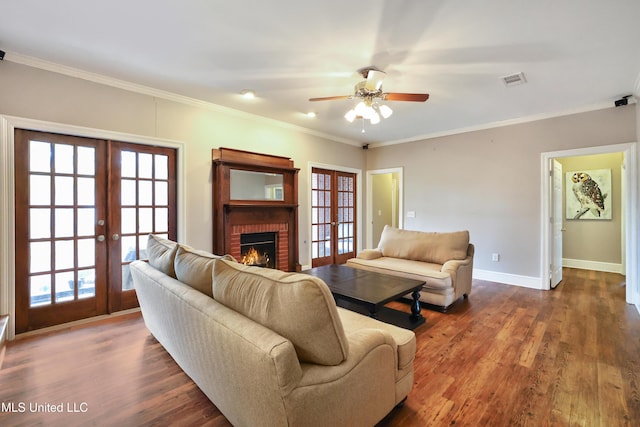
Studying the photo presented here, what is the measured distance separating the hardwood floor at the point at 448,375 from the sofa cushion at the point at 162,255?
0.75 m

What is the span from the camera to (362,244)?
20.4ft

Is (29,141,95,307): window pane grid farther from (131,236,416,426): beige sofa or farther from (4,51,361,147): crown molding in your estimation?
(131,236,416,426): beige sofa

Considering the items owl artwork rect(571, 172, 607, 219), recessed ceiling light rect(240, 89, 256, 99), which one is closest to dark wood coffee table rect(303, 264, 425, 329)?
recessed ceiling light rect(240, 89, 256, 99)

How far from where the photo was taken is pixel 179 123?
3592 mm

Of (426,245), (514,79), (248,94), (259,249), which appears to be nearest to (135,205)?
(259,249)

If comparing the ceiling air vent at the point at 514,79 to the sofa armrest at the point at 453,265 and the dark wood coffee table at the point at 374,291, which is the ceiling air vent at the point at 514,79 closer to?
the sofa armrest at the point at 453,265

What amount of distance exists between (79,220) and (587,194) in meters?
8.03

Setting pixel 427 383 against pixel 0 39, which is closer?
pixel 427 383

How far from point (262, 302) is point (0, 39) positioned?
3.17 meters

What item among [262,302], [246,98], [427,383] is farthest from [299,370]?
[246,98]

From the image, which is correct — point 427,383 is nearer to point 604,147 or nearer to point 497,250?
point 497,250

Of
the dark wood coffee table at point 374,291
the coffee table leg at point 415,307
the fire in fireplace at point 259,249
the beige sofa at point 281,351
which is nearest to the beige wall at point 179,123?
the fire in fireplace at point 259,249

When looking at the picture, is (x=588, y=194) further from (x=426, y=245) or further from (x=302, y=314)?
(x=302, y=314)

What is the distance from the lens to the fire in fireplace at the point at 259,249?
419 cm
